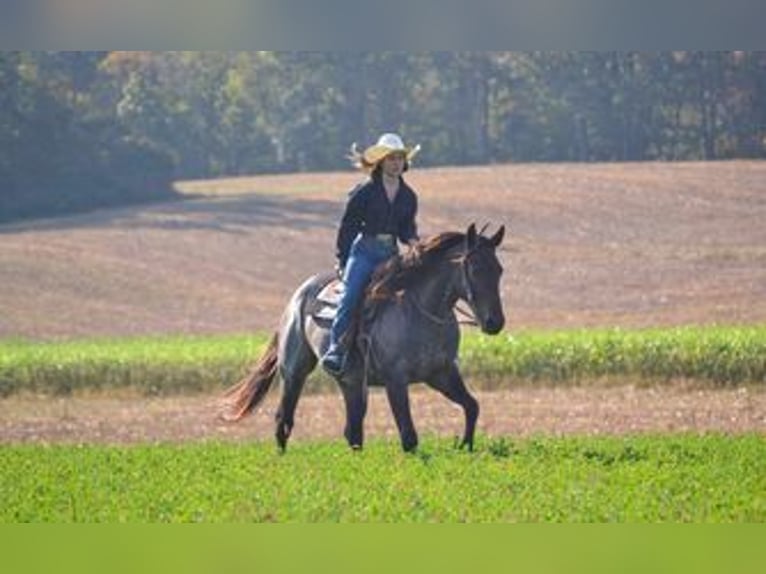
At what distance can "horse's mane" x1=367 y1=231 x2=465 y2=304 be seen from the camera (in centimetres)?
1011

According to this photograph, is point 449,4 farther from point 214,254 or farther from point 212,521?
point 214,254

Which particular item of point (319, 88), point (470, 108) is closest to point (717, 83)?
point (470, 108)

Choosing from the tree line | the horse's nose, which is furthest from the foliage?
the horse's nose

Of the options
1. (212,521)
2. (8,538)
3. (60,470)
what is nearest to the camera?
(212,521)

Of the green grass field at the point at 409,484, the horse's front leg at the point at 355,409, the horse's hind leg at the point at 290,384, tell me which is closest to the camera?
the green grass field at the point at 409,484

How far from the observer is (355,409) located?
1059 cm

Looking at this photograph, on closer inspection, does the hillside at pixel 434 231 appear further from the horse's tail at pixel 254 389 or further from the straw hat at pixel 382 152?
the straw hat at pixel 382 152

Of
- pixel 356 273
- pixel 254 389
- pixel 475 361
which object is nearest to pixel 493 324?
pixel 356 273

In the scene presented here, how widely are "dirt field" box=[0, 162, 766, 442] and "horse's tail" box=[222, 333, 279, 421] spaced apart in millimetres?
1375

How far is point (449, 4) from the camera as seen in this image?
1058cm

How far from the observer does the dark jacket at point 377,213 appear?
10359 millimetres

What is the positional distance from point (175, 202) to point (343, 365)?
4.98m

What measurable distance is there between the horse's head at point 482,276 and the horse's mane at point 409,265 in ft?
0.59

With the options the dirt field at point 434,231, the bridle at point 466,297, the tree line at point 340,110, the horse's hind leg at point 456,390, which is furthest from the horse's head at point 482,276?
the dirt field at point 434,231
